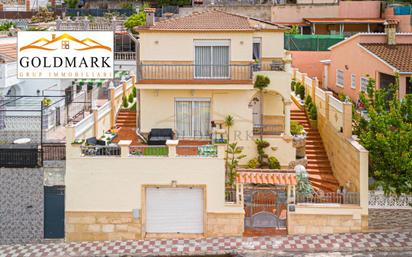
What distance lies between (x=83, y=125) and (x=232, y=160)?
6831 mm

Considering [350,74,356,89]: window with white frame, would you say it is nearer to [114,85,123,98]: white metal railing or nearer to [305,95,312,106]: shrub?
[305,95,312,106]: shrub

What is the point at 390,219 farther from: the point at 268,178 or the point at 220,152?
the point at 220,152

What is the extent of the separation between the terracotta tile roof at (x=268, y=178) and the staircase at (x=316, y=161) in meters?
3.24

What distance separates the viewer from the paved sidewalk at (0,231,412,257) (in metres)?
20.6

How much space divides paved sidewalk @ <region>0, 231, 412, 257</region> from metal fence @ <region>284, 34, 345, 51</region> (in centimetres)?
2588

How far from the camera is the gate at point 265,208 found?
22.2 meters

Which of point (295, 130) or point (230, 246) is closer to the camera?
point (230, 246)

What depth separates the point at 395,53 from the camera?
98.2 feet

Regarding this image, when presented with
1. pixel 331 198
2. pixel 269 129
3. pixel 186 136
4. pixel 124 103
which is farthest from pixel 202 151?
pixel 124 103

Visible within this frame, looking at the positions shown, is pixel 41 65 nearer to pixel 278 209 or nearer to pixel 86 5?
pixel 278 209

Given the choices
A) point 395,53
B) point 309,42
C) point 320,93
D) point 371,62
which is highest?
point 309,42

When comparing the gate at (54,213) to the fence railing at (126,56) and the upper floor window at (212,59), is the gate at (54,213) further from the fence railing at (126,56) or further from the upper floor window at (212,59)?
the fence railing at (126,56)

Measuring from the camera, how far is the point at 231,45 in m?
26.5

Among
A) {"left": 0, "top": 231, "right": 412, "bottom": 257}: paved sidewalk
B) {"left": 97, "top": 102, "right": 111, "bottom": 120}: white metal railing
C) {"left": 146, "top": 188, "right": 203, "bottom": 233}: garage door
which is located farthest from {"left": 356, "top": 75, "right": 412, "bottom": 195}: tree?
{"left": 97, "top": 102, "right": 111, "bottom": 120}: white metal railing
